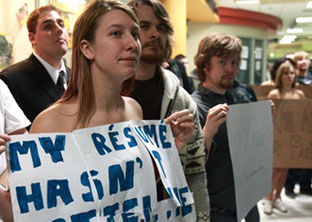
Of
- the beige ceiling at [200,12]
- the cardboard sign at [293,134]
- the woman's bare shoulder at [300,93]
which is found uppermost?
the beige ceiling at [200,12]

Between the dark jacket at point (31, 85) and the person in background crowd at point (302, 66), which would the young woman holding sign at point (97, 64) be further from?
the person in background crowd at point (302, 66)

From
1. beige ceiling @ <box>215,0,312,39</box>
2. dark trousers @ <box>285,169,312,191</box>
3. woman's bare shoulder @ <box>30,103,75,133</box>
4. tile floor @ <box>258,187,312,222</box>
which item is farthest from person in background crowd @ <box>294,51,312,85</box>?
beige ceiling @ <box>215,0,312,39</box>

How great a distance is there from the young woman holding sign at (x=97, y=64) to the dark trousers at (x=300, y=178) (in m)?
3.75

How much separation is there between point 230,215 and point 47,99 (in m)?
0.99

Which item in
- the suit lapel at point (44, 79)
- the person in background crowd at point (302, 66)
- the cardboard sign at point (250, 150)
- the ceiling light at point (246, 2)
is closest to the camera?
the cardboard sign at point (250, 150)

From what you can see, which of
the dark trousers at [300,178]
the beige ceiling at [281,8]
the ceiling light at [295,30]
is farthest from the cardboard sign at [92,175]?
the ceiling light at [295,30]

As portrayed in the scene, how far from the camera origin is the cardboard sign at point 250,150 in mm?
1470

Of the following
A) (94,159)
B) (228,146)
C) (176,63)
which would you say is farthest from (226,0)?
(94,159)

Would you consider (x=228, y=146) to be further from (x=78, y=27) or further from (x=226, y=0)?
(x=226, y=0)

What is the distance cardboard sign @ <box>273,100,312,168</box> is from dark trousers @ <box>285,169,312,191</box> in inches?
57.6

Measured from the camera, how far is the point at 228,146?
157 cm

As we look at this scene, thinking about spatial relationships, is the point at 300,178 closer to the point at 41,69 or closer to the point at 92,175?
the point at 41,69

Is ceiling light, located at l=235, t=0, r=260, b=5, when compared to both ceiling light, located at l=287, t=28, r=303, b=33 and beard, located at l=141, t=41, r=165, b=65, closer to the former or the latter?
ceiling light, located at l=287, t=28, r=303, b=33

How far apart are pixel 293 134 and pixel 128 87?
215cm
